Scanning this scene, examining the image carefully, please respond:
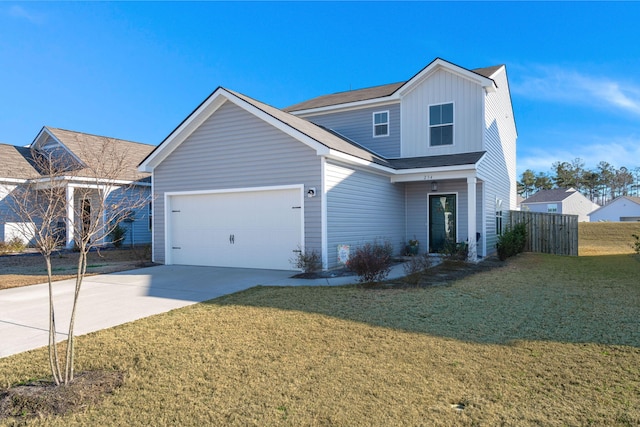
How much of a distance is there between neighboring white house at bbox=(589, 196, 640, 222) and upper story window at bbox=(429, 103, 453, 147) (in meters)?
51.7

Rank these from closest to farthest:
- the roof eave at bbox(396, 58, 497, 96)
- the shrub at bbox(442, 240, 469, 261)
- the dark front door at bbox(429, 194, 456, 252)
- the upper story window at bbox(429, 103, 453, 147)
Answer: the shrub at bbox(442, 240, 469, 261)
the roof eave at bbox(396, 58, 497, 96)
the upper story window at bbox(429, 103, 453, 147)
the dark front door at bbox(429, 194, 456, 252)

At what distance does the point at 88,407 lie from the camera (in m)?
3.31

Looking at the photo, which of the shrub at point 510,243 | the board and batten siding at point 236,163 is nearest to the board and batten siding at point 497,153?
the shrub at point 510,243

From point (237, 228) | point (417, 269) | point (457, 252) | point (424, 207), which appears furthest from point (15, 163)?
point (457, 252)

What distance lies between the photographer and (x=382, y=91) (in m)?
17.3

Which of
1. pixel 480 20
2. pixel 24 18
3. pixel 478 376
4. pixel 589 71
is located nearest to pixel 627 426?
pixel 478 376

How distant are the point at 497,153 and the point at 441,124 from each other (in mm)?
3527

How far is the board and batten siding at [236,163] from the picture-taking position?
10.7m

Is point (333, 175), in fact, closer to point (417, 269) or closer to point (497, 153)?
point (417, 269)

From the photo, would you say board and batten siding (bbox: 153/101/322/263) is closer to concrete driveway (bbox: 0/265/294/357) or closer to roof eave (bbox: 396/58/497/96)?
concrete driveway (bbox: 0/265/294/357)

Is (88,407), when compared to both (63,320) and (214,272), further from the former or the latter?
(214,272)

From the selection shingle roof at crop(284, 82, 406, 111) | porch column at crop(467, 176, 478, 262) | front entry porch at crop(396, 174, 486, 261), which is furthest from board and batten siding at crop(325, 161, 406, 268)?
shingle roof at crop(284, 82, 406, 111)

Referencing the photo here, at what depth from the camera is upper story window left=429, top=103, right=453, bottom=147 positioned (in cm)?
1445

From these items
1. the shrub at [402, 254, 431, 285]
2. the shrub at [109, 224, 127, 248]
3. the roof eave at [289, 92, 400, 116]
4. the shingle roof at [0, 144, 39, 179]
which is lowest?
the shrub at [402, 254, 431, 285]
